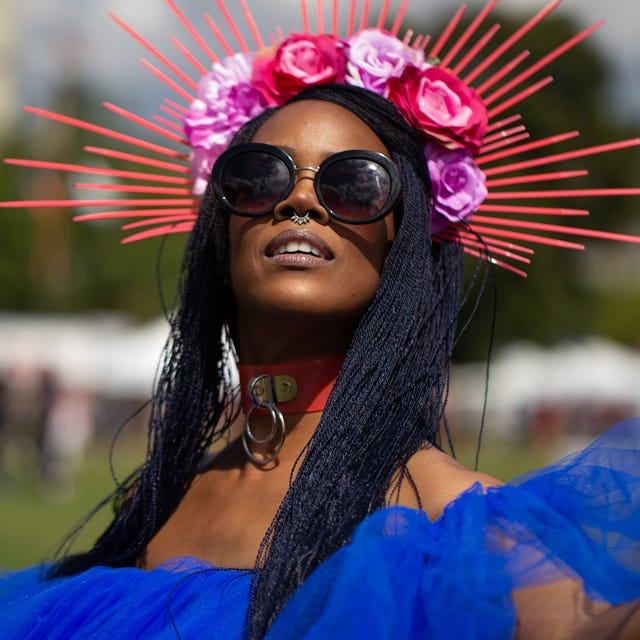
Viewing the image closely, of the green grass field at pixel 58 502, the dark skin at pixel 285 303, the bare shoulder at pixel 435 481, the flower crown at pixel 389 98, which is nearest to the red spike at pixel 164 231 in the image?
the flower crown at pixel 389 98

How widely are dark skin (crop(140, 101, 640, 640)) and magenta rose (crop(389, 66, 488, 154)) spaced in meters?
0.14

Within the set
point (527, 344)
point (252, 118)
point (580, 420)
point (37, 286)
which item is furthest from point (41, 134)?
point (252, 118)

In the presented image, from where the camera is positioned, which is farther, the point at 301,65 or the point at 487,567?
the point at 301,65

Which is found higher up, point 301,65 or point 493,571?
point 301,65

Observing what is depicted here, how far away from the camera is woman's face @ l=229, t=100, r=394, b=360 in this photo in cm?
237

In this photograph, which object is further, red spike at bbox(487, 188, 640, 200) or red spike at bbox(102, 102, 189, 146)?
red spike at bbox(102, 102, 189, 146)

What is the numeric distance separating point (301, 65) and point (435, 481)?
1168 mm

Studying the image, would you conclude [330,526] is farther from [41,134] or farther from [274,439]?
[41,134]

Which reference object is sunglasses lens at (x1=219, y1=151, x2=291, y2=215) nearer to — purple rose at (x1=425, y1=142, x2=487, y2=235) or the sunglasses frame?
the sunglasses frame

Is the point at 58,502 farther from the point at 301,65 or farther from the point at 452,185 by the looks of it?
the point at 452,185

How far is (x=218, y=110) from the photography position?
2.84 m

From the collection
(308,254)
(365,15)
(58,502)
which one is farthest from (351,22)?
(58,502)

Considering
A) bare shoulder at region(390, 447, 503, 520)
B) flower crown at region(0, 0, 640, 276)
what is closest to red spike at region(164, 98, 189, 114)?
flower crown at region(0, 0, 640, 276)

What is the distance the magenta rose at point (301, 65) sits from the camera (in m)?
2.66
